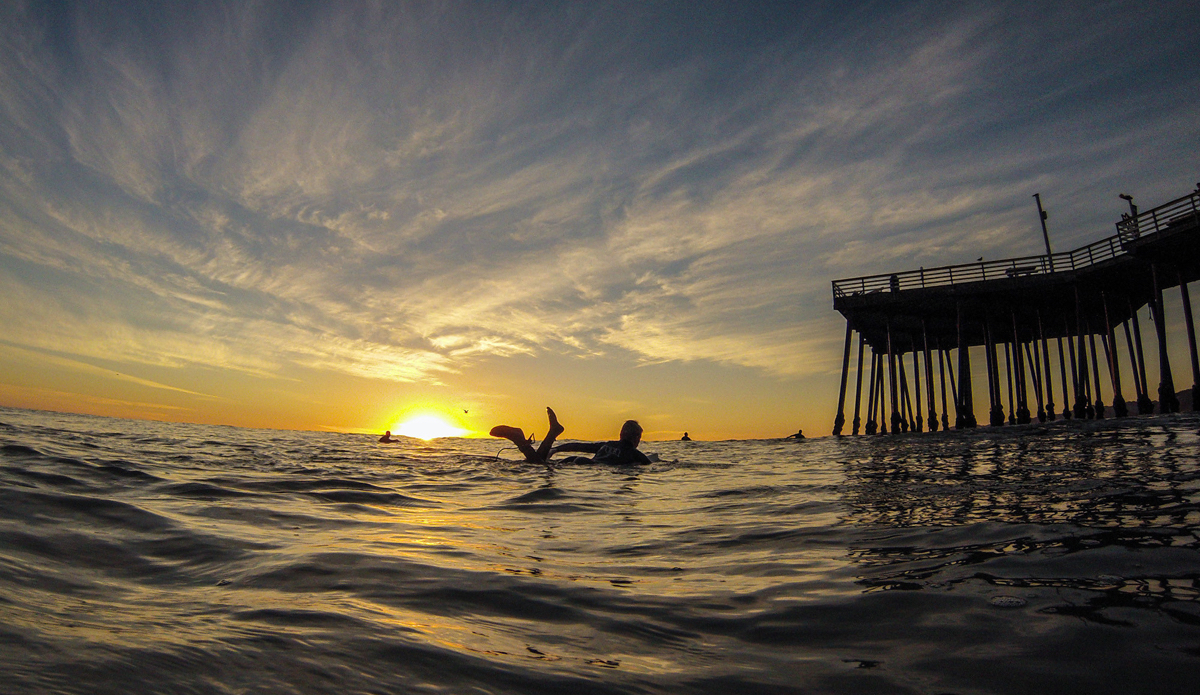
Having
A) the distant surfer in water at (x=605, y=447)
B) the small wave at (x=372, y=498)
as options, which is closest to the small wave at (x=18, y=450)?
the small wave at (x=372, y=498)

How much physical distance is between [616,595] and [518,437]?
881cm

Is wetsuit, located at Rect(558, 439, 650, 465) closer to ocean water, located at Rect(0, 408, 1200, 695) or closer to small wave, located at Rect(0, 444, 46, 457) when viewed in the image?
ocean water, located at Rect(0, 408, 1200, 695)

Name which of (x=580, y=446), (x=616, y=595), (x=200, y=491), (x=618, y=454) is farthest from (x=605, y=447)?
(x=616, y=595)

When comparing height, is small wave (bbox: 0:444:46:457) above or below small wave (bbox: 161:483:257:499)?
above

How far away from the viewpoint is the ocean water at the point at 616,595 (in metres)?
1.52

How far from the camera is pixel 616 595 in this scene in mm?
2521

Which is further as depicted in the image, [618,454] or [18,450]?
[618,454]

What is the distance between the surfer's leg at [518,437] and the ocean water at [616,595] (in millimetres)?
5631

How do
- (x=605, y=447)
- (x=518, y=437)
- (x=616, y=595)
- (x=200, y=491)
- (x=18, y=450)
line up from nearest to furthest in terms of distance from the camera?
(x=616, y=595), (x=200, y=491), (x=18, y=450), (x=518, y=437), (x=605, y=447)

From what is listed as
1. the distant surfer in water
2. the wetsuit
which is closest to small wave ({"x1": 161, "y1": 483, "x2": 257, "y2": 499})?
the distant surfer in water

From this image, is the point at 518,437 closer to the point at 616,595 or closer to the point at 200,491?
the point at 200,491

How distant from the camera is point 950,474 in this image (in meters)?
6.33

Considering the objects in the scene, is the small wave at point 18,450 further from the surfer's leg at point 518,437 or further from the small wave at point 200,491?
the surfer's leg at point 518,437

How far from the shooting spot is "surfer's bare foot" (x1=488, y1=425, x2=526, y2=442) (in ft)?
35.2
